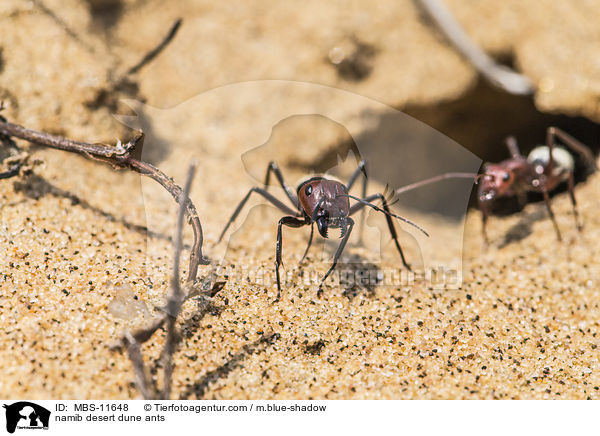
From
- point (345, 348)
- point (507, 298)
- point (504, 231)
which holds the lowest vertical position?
point (345, 348)

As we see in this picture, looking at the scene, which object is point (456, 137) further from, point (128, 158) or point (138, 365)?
point (138, 365)

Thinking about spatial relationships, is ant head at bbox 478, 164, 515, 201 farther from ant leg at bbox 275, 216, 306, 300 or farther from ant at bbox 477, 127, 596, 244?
ant leg at bbox 275, 216, 306, 300

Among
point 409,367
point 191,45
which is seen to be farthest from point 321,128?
point 409,367

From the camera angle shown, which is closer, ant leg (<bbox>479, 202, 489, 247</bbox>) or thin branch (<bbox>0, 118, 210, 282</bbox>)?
thin branch (<bbox>0, 118, 210, 282</bbox>)

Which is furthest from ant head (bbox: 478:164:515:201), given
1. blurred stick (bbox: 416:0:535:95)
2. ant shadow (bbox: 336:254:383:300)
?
ant shadow (bbox: 336:254:383:300)
